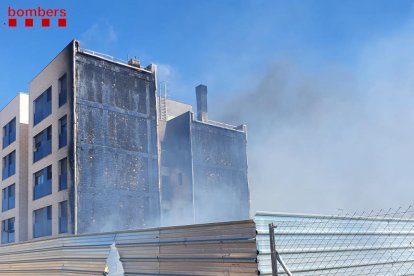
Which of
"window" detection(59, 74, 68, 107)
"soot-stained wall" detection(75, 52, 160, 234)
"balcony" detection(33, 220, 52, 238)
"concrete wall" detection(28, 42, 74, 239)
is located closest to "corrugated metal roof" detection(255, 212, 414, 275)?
"soot-stained wall" detection(75, 52, 160, 234)

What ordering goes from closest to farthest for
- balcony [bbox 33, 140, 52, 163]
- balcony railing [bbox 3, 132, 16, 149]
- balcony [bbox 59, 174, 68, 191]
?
balcony [bbox 59, 174, 68, 191], balcony [bbox 33, 140, 52, 163], balcony railing [bbox 3, 132, 16, 149]

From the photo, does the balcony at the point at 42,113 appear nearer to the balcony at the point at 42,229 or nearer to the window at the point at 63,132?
the window at the point at 63,132

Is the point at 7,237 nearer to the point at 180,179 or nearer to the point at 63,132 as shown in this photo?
the point at 63,132

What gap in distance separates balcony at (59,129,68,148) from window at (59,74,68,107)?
1.62 meters

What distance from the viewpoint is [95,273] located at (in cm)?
1161

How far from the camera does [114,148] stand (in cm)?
2444

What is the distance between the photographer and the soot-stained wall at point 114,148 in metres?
23.0

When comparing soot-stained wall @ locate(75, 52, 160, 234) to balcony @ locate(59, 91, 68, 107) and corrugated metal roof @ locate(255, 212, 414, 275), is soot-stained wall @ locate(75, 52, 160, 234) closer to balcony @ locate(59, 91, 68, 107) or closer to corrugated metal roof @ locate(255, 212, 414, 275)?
balcony @ locate(59, 91, 68, 107)

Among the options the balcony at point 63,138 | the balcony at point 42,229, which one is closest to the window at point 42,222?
the balcony at point 42,229

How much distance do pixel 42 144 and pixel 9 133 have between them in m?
5.92

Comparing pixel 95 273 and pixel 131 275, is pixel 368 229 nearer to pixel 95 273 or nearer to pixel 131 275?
pixel 131 275

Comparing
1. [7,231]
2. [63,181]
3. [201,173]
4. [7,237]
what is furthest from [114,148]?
[7,237]

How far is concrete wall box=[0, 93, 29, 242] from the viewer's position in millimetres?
27156

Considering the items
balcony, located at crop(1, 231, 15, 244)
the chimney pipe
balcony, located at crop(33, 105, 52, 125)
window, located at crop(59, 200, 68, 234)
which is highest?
the chimney pipe
